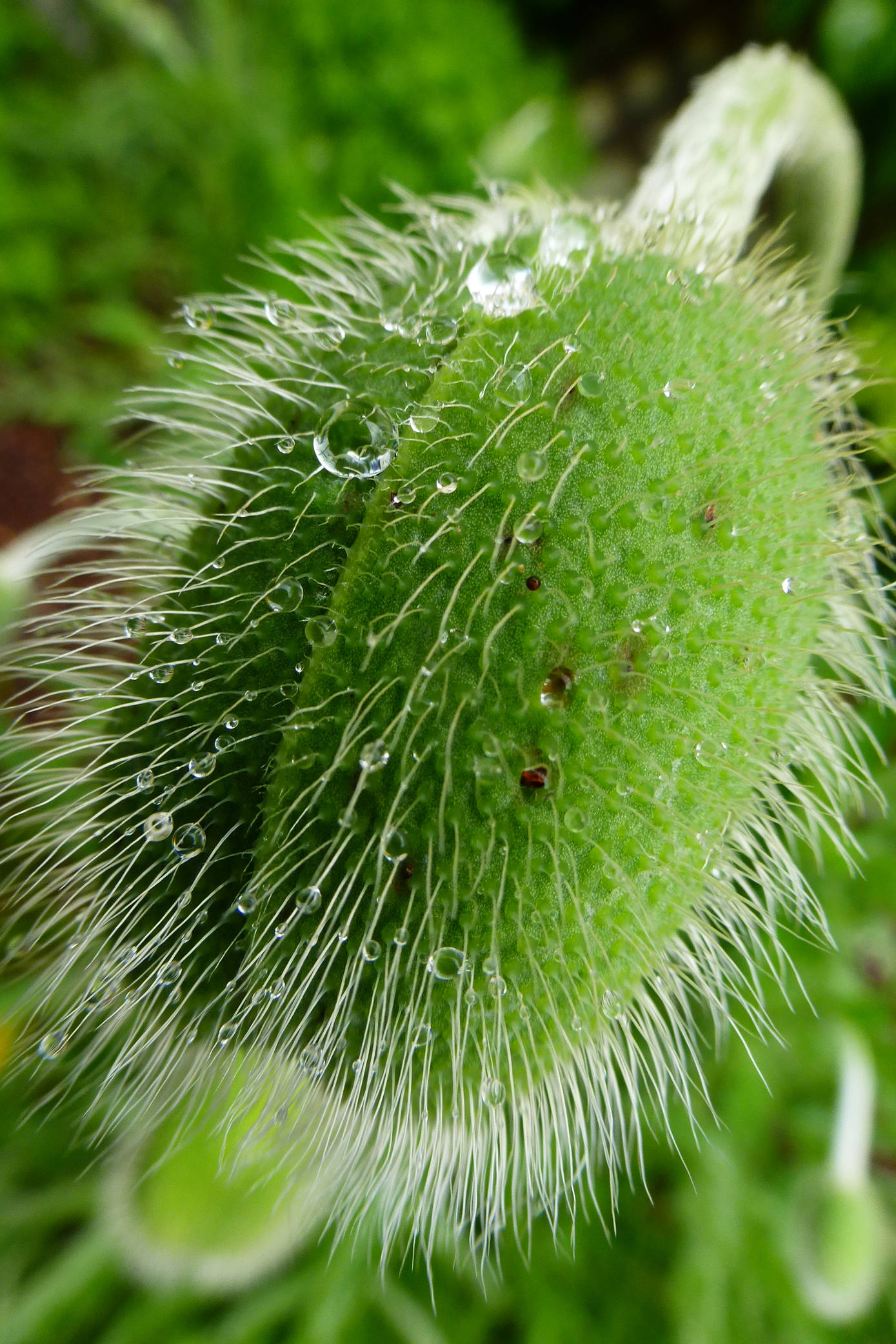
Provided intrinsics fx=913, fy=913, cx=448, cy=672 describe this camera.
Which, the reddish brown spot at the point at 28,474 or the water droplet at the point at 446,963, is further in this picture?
the reddish brown spot at the point at 28,474

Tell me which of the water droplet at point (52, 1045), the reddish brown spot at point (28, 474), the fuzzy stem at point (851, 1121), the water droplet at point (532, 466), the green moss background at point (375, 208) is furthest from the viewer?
the reddish brown spot at point (28, 474)

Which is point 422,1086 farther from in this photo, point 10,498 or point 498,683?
point 10,498

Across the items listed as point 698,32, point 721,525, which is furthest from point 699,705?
point 698,32

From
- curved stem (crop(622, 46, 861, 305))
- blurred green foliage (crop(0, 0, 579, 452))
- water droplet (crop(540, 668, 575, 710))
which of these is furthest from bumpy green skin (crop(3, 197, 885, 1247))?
blurred green foliage (crop(0, 0, 579, 452))

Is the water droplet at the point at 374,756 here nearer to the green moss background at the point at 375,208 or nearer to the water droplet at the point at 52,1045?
the water droplet at the point at 52,1045

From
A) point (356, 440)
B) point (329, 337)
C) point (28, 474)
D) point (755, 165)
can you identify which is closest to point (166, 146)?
point (28, 474)

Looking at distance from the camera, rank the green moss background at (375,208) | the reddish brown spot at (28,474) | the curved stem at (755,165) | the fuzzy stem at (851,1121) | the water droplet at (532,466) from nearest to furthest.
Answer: the water droplet at (532,466) < the curved stem at (755,165) < the fuzzy stem at (851,1121) < the green moss background at (375,208) < the reddish brown spot at (28,474)

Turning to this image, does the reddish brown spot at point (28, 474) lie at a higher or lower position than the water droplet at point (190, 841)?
higher

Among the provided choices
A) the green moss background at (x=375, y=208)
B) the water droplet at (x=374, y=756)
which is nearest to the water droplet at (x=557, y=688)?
the water droplet at (x=374, y=756)
